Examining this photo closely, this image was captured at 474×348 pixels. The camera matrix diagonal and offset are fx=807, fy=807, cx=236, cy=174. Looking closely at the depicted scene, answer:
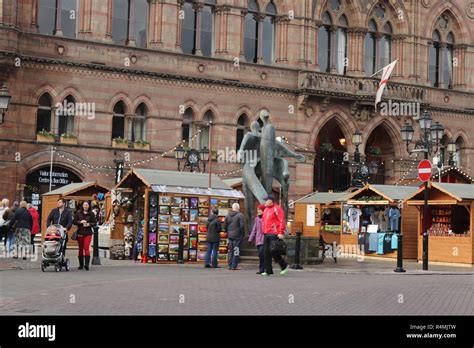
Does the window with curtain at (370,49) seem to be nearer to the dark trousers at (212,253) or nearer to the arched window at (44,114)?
the arched window at (44,114)

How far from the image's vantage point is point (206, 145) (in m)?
40.0

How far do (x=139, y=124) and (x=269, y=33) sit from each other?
29.8 feet

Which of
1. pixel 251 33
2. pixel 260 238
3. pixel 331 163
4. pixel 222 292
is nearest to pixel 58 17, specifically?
pixel 251 33

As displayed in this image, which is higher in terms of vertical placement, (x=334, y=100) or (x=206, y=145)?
(x=334, y=100)

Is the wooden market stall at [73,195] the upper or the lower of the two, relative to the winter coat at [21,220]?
upper

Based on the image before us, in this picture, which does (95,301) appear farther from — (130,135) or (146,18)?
(146,18)

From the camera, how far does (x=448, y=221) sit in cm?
2884

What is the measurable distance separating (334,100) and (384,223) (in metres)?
12.6

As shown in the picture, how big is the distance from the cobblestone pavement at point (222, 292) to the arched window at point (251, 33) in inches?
877

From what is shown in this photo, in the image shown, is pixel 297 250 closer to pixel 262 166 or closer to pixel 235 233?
pixel 235 233

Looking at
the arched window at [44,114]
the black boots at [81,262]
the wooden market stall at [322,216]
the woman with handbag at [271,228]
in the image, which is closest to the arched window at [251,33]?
the wooden market stall at [322,216]

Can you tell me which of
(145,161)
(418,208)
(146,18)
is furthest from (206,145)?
(418,208)

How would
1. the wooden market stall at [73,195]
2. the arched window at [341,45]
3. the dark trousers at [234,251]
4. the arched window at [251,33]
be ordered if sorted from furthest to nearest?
the arched window at [341,45], the arched window at [251,33], the wooden market stall at [73,195], the dark trousers at [234,251]

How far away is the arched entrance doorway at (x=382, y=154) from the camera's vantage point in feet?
148
